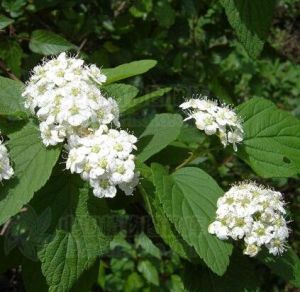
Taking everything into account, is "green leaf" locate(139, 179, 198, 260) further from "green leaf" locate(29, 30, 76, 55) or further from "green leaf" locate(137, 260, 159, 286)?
"green leaf" locate(137, 260, 159, 286)

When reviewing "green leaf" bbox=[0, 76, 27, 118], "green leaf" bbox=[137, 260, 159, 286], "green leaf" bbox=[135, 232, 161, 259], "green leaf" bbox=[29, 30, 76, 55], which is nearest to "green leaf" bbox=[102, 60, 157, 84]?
"green leaf" bbox=[0, 76, 27, 118]

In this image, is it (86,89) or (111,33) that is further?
(111,33)

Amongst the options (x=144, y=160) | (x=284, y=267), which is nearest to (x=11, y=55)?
(x=144, y=160)

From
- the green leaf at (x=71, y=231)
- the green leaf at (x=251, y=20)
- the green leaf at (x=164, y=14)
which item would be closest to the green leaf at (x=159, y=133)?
the green leaf at (x=71, y=231)

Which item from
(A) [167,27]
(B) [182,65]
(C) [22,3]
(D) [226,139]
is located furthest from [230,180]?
(C) [22,3]

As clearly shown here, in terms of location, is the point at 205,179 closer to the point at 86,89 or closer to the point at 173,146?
the point at 173,146

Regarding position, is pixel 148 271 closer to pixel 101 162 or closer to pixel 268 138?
pixel 268 138
